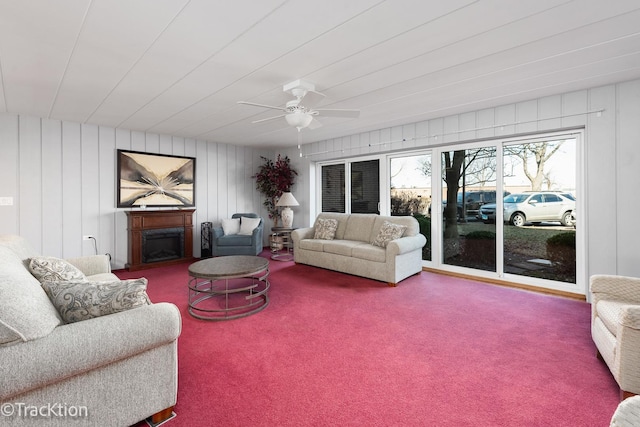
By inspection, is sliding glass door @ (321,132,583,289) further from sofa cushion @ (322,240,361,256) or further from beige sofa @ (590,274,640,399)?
beige sofa @ (590,274,640,399)

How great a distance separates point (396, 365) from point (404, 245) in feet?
7.17

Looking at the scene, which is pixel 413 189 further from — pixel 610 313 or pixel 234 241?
pixel 610 313

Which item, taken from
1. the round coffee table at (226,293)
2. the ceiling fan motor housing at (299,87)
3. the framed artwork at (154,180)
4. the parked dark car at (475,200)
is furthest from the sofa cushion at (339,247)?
the framed artwork at (154,180)

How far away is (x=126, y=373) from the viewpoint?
1.51m

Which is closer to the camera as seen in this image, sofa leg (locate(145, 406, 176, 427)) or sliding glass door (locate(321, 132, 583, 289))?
sofa leg (locate(145, 406, 176, 427))

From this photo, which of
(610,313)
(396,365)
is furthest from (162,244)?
(610,313)

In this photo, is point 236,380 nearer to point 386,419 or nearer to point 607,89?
point 386,419

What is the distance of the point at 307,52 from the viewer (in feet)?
8.38

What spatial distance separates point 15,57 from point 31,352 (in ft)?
8.99

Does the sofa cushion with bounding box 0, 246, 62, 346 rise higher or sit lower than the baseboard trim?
higher

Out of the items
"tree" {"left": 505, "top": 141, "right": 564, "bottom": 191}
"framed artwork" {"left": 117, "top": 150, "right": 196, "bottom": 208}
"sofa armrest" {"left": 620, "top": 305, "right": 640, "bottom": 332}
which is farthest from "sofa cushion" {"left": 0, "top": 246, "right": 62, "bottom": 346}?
"tree" {"left": 505, "top": 141, "right": 564, "bottom": 191}

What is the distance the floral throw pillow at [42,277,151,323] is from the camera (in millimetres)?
1552

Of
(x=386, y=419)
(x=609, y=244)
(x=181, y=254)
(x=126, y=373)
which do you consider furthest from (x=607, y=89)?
(x=181, y=254)

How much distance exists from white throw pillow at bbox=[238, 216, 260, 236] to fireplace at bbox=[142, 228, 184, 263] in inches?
44.0
